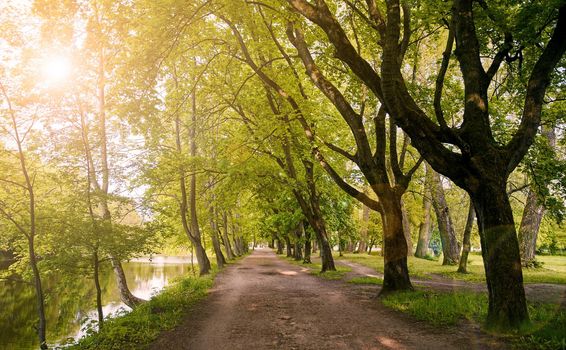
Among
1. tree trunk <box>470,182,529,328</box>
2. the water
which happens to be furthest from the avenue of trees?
the water

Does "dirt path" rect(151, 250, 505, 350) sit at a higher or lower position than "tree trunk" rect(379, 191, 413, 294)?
lower

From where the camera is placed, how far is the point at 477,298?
909cm

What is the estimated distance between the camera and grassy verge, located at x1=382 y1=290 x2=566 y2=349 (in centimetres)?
538

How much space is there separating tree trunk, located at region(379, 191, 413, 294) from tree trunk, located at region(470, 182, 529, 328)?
13.0 ft

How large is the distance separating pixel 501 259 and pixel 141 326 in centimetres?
759

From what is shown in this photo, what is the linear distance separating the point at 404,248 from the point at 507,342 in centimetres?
504

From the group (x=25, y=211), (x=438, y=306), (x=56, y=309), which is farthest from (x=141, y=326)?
(x=56, y=309)

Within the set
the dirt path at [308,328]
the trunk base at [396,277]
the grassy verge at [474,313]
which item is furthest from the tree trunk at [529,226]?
the dirt path at [308,328]

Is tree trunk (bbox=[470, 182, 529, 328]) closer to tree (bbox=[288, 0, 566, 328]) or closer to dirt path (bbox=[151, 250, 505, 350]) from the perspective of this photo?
tree (bbox=[288, 0, 566, 328])

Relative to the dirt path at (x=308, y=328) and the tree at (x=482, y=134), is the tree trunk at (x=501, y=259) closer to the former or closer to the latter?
the tree at (x=482, y=134)

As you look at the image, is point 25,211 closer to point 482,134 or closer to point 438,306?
point 438,306

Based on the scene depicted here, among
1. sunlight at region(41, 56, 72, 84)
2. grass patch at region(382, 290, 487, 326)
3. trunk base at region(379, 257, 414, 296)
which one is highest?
sunlight at region(41, 56, 72, 84)

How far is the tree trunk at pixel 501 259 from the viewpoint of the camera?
616 centimetres

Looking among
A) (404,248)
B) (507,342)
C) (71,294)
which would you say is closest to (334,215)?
(404,248)
